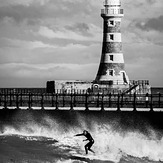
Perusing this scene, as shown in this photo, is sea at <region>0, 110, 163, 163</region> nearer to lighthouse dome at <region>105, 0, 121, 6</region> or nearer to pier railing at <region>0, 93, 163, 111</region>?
pier railing at <region>0, 93, 163, 111</region>

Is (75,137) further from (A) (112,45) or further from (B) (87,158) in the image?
(A) (112,45)

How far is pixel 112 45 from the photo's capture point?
241 feet

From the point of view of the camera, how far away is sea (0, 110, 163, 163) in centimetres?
3869

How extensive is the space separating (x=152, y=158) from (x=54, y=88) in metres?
34.6

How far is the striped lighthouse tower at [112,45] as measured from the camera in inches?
2896

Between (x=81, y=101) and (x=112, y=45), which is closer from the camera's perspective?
(x=81, y=101)

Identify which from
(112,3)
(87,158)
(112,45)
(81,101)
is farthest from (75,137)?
(112,3)

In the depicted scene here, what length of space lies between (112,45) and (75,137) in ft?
89.3

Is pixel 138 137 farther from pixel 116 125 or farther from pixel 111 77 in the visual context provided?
pixel 111 77

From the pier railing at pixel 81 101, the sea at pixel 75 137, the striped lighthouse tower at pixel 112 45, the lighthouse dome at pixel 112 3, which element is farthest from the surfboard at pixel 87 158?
the lighthouse dome at pixel 112 3

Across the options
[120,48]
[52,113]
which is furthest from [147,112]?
[120,48]

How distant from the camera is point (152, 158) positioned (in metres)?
40.3

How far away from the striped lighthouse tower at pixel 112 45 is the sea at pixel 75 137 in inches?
943

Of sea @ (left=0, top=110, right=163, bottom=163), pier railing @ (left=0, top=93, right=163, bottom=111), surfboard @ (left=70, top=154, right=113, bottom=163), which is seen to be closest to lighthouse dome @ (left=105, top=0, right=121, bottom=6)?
pier railing @ (left=0, top=93, right=163, bottom=111)
